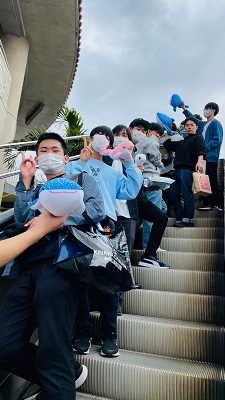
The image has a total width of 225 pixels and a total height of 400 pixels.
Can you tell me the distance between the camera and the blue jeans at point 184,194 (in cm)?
452

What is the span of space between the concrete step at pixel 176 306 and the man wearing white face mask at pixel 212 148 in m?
2.33

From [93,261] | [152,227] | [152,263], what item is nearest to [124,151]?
[93,261]

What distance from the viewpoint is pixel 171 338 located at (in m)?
2.52

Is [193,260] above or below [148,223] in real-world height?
below

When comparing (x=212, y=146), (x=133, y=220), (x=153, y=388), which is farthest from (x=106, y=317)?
(x=212, y=146)

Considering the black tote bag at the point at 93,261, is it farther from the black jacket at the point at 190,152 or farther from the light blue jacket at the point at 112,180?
the black jacket at the point at 190,152

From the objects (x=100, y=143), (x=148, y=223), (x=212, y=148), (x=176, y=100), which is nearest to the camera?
(x=100, y=143)

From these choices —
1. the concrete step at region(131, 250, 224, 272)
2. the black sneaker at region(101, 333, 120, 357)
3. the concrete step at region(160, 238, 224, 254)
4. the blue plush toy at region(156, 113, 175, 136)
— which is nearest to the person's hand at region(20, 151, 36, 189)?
the black sneaker at region(101, 333, 120, 357)

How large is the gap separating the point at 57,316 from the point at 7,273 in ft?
1.46

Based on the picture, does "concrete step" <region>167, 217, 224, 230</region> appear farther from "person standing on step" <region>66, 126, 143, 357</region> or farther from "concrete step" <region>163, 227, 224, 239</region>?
"person standing on step" <region>66, 126, 143, 357</region>

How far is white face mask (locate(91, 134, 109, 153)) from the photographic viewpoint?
263 cm

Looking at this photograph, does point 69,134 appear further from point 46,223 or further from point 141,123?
point 46,223

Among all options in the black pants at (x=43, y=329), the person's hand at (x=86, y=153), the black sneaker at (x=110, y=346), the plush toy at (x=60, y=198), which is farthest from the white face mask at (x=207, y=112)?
the plush toy at (x=60, y=198)

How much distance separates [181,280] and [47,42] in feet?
25.4
